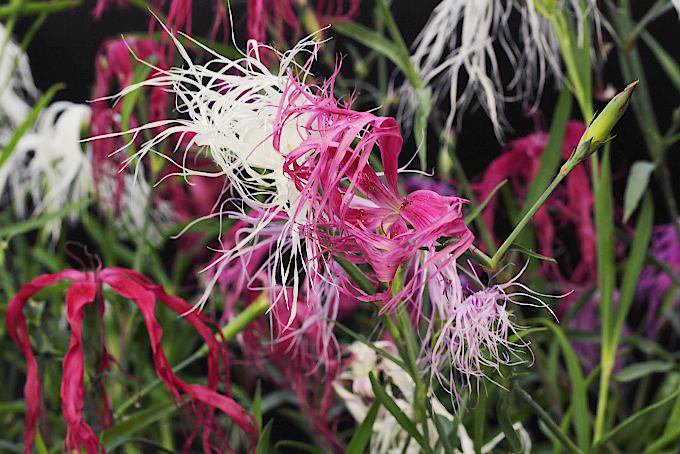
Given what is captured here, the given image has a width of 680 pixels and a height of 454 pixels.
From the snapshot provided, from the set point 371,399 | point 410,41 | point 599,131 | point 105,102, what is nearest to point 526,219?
point 599,131

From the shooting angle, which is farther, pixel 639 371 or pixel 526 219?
pixel 639 371

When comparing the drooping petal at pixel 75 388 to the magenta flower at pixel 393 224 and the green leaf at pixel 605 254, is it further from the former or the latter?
the green leaf at pixel 605 254

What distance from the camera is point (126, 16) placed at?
1144 mm

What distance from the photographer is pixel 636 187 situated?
585 mm

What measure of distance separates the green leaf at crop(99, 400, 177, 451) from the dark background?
0.47m

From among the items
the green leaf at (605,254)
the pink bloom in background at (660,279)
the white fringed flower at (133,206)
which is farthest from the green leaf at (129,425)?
the pink bloom in background at (660,279)

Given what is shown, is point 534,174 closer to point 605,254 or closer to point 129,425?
point 605,254

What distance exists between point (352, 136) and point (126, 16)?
0.88 meters

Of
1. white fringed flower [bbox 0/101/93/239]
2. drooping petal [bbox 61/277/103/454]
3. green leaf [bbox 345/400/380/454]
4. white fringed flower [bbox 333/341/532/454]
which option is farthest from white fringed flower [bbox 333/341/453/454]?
white fringed flower [bbox 0/101/93/239]

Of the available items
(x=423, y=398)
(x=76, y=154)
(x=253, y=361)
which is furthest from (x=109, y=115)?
(x=423, y=398)

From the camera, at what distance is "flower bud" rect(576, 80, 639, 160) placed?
355 millimetres

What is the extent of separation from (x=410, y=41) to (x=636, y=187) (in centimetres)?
47

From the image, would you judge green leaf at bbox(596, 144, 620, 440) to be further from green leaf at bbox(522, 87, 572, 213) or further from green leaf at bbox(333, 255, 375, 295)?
green leaf at bbox(333, 255, 375, 295)

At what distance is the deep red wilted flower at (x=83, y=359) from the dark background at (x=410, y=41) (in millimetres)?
488
